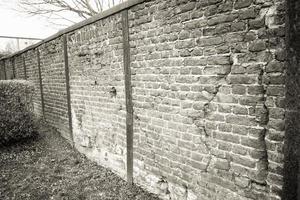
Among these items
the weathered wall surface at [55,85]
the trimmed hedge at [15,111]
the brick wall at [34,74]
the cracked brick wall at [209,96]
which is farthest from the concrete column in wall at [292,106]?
the brick wall at [34,74]

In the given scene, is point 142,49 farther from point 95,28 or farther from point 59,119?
point 59,119

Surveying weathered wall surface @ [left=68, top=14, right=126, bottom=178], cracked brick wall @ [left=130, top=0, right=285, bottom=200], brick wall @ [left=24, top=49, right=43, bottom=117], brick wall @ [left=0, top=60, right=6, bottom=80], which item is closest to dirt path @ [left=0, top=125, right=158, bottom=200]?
weathered wall surface @ [left=68, top=14, right=126, bottom=178]

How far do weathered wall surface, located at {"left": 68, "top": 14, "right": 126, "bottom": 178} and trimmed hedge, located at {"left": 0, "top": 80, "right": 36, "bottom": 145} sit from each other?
141 centimetres

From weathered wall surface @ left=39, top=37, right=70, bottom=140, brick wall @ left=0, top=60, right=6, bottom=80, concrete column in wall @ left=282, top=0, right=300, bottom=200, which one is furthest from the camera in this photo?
brick wall @ left=0, top=60, right=6, bottom=80

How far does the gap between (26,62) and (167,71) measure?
8.46m

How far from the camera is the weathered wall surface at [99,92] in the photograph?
453 centimetres

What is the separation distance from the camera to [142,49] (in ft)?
12.6

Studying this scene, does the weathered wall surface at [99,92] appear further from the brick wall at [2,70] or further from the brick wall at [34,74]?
the brick wall at [2,70]

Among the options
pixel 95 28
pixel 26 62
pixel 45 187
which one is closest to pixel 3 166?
pixel 45 187

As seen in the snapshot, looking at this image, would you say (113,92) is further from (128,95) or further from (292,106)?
(292,106)

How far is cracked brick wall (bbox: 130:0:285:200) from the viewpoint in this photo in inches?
93.6

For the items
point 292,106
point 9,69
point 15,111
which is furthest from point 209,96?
point 9,69

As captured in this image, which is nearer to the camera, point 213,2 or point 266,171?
point 266,171

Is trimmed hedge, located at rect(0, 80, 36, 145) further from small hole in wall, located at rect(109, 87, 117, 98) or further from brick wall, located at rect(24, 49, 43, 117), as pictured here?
small hole in wall, located at rect(109, 87, 117, 98)
